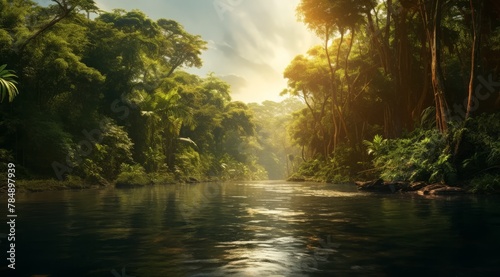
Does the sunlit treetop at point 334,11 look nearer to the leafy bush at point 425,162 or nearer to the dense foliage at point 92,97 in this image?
the leafy bush at point 425,162

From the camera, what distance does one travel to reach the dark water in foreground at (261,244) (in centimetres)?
468

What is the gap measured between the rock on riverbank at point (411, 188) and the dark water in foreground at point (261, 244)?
18.8 feet

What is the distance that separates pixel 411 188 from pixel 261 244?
1270cm

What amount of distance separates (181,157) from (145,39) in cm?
1273

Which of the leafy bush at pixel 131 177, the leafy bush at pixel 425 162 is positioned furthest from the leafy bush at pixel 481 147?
the leafy bush at pixel 131 177

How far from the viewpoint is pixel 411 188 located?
17.1 metres

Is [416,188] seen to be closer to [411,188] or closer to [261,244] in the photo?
[411,188]

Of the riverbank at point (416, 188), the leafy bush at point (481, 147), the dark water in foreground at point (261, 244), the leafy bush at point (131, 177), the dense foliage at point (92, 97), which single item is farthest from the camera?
the leafy bush at point (131, 177)

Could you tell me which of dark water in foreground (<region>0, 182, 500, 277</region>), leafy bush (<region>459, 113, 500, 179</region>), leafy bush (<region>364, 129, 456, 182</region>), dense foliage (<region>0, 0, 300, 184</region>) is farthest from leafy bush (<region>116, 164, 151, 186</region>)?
leafy bush (<region>459, 113, 500, 179</region>)

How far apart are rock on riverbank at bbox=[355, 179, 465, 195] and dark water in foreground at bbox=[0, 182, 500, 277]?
5.73 meters

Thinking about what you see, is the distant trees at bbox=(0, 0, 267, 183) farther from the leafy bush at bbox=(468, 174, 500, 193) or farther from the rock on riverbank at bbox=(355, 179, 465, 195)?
the leafy bush at bbox=(468, 174, 500, 193)

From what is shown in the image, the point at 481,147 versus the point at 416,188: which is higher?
the point at 481,147

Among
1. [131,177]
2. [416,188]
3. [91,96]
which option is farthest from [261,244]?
[91,96]

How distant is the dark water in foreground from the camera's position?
468cm
